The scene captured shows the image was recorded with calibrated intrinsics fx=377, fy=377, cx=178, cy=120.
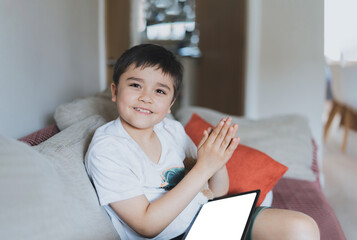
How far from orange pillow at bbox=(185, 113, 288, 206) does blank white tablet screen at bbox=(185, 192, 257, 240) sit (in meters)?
0.37

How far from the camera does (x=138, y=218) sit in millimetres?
A: 902

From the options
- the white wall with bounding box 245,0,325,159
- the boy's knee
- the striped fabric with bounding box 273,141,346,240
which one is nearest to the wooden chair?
the white wall with bounding box 245,0,325,159

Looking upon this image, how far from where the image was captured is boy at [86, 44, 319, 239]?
0.91 metres

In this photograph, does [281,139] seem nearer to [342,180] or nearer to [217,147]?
[217,147]

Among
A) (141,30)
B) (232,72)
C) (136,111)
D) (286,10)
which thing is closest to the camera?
(136,111)

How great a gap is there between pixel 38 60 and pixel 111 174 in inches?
31.8

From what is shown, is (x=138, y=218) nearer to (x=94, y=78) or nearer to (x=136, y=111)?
(x=136, y=111)

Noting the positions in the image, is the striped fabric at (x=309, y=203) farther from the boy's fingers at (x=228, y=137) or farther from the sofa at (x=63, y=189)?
the boy's fingers at (x=228, y=137)

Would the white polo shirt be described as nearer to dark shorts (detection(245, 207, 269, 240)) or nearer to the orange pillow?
dark shorts (detection(245, 207, 269, 240))

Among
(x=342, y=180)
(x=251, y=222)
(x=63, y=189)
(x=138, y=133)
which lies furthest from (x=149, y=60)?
(x=342, y=180)

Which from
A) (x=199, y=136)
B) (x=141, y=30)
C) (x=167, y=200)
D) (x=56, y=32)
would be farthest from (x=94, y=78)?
(x=141, y=30)

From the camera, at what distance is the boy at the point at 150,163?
91cm

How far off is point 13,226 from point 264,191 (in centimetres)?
101

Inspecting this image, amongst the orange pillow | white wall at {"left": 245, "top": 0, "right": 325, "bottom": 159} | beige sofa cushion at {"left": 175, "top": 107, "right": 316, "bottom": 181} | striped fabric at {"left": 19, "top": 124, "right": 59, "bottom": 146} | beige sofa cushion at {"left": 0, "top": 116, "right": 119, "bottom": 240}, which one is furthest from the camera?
white wall at {"left": 245, "top": 0, "right": 325, "bottom": 159}
